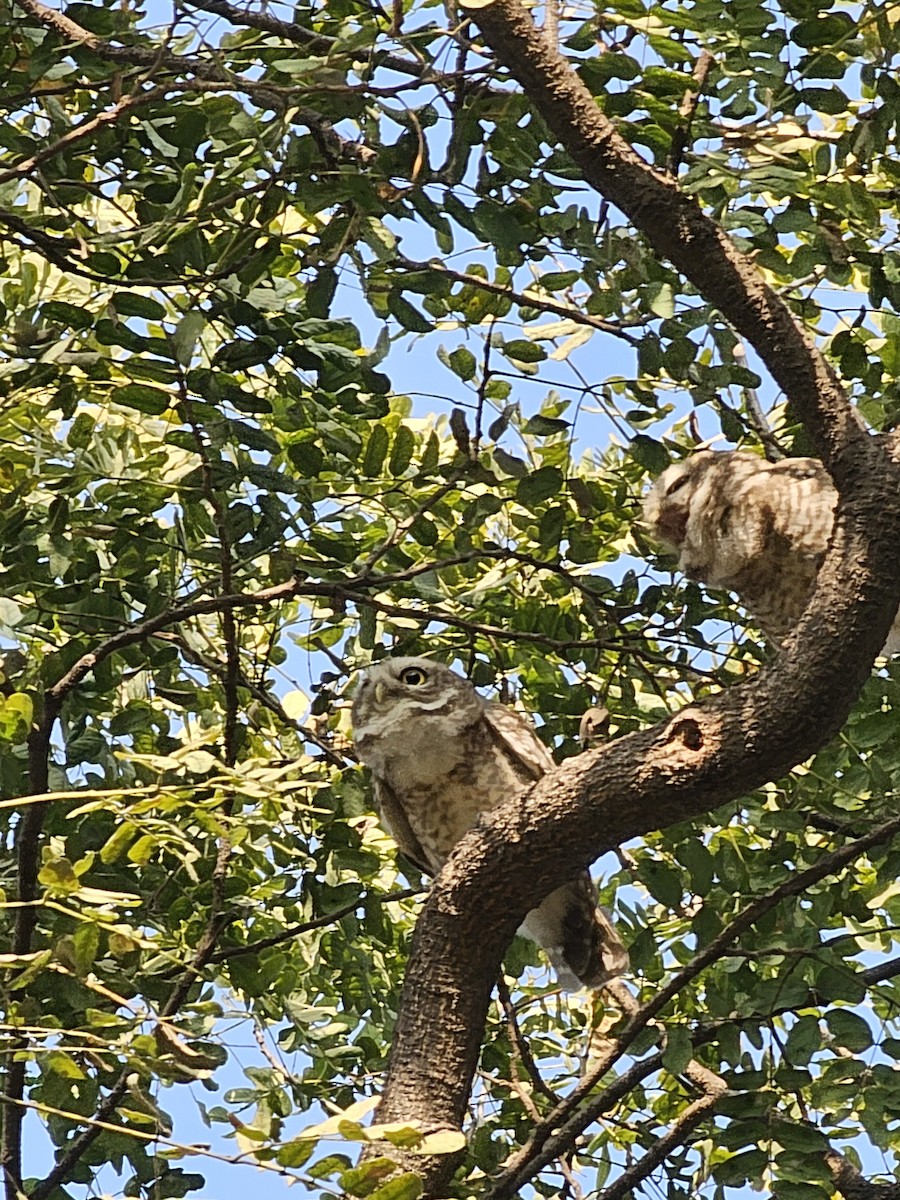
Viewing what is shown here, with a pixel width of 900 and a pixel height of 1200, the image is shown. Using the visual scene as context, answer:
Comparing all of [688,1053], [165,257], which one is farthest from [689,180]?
[688,1053]

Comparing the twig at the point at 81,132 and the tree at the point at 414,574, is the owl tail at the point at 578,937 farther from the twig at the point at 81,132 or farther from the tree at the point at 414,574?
the twig at the point at 81,132

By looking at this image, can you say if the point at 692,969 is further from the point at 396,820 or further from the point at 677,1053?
the point at 396,820

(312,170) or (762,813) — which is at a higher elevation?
(312,170)

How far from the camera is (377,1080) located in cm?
294

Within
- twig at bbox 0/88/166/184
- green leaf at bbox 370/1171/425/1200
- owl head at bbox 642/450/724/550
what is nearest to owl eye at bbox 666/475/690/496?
owl head at bbox 642/450/724/550

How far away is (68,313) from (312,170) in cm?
40

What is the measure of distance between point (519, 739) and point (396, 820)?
0.98ft

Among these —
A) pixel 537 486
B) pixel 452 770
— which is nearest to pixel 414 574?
pixel 537 486

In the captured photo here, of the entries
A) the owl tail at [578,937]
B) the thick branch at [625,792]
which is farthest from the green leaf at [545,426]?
the owl tail at [578,937]

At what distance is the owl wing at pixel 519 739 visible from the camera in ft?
9.71

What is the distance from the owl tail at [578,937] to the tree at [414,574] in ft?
0.34

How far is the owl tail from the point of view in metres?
3.00

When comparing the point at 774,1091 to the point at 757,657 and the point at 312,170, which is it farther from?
the point at 312,170

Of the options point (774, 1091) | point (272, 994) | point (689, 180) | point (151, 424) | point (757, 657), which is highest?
point (151, 424)
